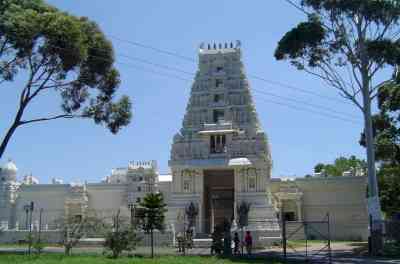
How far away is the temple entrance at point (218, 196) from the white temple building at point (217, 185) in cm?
10

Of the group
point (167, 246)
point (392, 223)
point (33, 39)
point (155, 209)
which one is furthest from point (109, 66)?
point (392, 223)

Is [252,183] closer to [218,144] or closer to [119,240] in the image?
[218,144]

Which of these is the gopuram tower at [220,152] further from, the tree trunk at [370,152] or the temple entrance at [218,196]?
the tree trunk at [370,152]

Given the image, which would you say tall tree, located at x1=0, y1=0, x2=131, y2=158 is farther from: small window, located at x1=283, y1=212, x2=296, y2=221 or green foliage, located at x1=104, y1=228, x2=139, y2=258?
small window, located at x1=283, y1=212, x2=296, y2=221

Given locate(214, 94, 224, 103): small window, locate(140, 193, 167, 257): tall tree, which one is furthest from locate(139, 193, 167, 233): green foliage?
locate(214, 94, 224, 103): small window

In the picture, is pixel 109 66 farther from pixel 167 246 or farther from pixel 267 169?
pixel 267 169

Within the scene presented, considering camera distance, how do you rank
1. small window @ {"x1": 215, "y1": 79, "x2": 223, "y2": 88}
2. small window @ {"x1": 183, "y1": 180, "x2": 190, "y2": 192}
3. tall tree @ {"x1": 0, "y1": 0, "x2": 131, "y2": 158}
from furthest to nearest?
small window @ {"x1": 215, "y1": 79, "x2": 223, "y2": 88} → small window @ {"x1": 183, "y1": 180, "x2": 190, "y2": 192} → tall tree @ {"x1": 0, "y1": 0, "x2": 131, "y2": 158}

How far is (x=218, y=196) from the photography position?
185 ft

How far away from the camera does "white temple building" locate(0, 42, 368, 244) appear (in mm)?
50438

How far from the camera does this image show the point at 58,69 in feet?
99.8

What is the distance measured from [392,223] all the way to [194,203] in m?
22.3

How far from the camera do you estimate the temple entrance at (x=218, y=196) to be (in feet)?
174

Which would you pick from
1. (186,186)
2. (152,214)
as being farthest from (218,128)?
(152,214)

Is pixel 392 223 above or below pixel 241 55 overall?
below
